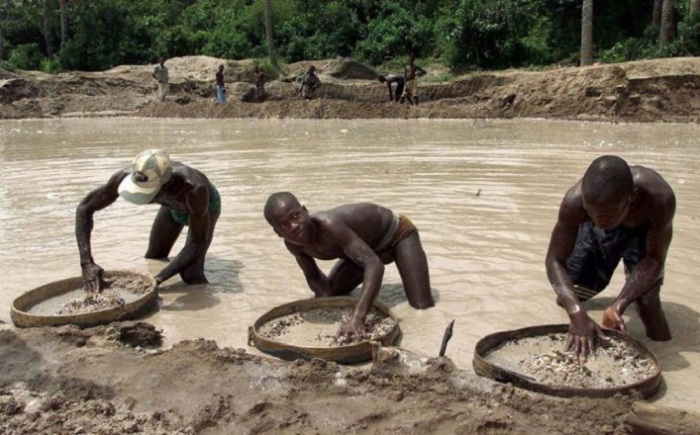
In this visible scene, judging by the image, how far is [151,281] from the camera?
4523mm

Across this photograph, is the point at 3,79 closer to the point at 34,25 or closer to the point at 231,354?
the point at 34,25

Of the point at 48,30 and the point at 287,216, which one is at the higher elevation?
the point at 48,30

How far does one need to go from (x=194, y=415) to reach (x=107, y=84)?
25.2 meters

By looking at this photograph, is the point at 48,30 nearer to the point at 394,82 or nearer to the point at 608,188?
the point at 394,82

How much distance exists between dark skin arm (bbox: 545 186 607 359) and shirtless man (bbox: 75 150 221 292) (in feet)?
7.48

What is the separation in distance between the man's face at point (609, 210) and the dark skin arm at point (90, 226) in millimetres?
2976

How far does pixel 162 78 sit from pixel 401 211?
1966cm

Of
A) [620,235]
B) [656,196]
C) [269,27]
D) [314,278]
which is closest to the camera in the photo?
[656,196]

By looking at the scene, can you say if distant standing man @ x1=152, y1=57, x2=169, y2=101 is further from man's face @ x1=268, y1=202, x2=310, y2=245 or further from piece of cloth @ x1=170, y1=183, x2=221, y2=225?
man's face @ x1=268, y1=202, x2=310, y2=245

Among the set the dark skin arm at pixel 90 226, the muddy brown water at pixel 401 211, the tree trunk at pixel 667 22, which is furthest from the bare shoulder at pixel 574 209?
the tree trunk at pixel 667 22

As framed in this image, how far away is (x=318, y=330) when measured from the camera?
3.88 meters

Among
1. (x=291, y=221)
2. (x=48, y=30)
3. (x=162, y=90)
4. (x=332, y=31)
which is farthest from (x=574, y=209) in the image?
(x=48, y=30)

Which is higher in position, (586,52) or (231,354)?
(586,52)

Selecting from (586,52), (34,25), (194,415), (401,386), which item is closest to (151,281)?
(194,415)
